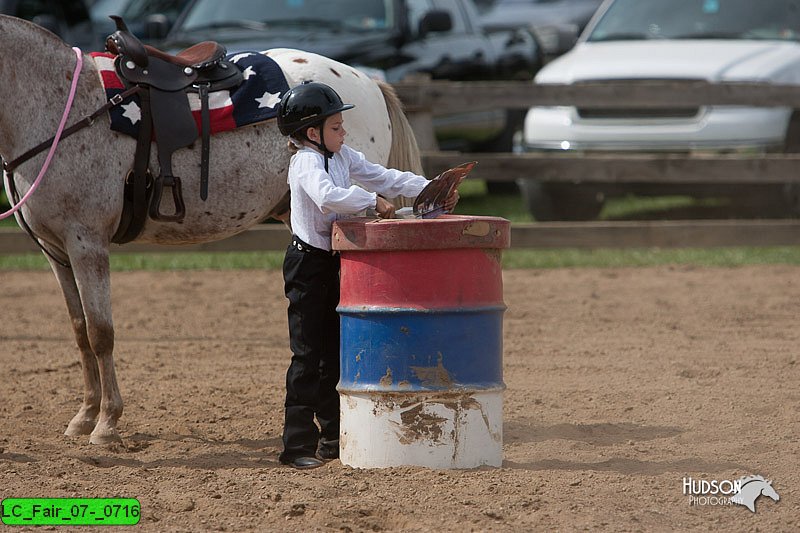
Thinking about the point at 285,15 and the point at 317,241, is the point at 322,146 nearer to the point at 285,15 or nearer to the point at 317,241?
the point at 317,241

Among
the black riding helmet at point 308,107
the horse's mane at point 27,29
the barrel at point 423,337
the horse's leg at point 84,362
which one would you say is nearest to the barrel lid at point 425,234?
the barrel at point 423,337

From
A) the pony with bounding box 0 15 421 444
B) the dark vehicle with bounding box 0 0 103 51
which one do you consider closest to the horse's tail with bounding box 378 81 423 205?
the pony with bounding box 0 15 421 444

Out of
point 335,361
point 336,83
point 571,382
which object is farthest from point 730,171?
point 335,361

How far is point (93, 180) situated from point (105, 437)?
3.68 feet

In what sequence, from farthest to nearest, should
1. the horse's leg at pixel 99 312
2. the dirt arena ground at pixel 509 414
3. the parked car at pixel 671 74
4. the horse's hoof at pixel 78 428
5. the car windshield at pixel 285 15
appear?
the car windshield at pixel 285 15, the parked car at pixel 671 74, the horse's hoof at pixel 78 428, the horse's leg at pixel 99 312, the dirt arena ground at pixel 509 414

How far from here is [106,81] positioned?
540 cm

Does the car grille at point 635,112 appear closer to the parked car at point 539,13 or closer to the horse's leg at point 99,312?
the horse's leg at point 99,312

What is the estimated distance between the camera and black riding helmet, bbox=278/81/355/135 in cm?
466

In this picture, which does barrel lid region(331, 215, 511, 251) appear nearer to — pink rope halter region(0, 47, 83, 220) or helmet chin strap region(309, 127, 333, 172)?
helmet chin strap region(309, 127, 333, 172)

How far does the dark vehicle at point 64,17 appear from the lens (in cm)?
1340

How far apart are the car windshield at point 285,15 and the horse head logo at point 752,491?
7.52 meters

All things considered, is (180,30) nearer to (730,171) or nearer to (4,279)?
(4,279)

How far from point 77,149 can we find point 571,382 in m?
2.72

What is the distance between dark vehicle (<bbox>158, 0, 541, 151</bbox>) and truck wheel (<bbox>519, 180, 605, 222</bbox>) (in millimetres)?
1489
